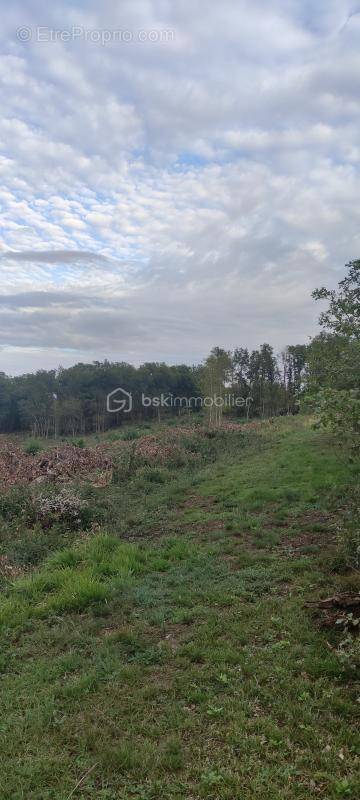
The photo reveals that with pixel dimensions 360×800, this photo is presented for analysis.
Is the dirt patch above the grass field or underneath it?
above

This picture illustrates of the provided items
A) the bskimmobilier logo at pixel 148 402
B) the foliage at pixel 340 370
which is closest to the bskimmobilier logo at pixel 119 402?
the bskimmobilier logo at pixel 148 402

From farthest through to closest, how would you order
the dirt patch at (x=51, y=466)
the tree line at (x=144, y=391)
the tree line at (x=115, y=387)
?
the tree line at (x=115, y=387), the tree line at (x=144, y=391), the dirt patch at (x=51, y=466)

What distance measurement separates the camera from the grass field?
117 inches

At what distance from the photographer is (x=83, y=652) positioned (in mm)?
4500

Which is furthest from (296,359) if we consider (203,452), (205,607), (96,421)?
(205,607)

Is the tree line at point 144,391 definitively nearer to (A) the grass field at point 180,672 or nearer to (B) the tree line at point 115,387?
(B) the tree line at point 115,387

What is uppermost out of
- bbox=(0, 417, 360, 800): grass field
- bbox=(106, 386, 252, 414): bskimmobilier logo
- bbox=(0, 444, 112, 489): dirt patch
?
bbox=(106, 386, 252, 414): bskimmobilier logo

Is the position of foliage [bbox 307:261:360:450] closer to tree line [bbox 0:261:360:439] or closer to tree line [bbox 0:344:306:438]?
tree line [bbox 0:261:360:439]

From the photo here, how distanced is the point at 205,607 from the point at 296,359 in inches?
2222

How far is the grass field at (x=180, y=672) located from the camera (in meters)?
2.98

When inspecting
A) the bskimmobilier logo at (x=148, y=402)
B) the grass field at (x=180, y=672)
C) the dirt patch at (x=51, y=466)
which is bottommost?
the grass field at (x=180, y=672)

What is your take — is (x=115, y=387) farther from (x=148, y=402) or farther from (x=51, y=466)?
(x=51, y=466)

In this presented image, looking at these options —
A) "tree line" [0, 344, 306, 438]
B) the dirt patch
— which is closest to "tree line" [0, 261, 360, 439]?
"tree line" [0, 344, 306, 438]

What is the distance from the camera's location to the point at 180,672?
4070 millimetres
